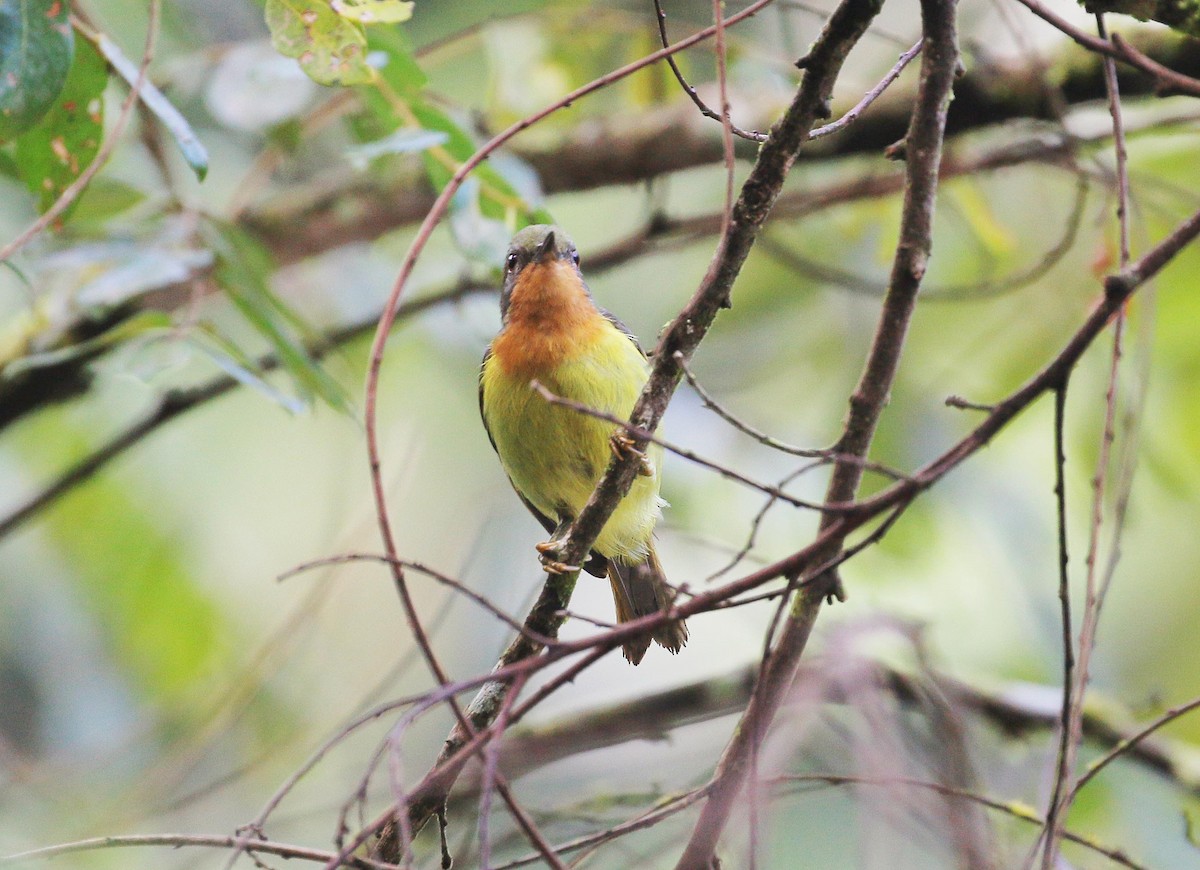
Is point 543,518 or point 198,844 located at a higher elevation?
point 543,518

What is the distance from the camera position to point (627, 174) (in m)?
4.60

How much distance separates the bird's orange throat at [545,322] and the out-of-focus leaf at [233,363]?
2.14 ft

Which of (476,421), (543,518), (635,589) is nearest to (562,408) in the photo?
(543,518)

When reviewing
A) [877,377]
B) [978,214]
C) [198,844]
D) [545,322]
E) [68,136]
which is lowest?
[198,844]

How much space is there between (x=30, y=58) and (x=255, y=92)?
1.37 meters

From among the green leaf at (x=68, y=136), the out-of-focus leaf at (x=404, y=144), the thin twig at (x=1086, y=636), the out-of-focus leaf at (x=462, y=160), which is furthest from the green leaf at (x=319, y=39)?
the thin twig at (x=1086, y=636)

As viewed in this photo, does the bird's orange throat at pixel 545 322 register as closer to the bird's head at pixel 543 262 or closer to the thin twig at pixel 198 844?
the bird's head at pixel 543 262

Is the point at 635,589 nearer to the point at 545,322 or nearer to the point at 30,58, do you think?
the point at 545,322

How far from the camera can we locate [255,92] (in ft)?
11.9

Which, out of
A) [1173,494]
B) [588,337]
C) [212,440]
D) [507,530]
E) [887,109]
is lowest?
[1173,494]

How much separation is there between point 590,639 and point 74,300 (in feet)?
8.64

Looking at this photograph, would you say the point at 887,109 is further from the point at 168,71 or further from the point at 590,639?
the point at 590,639

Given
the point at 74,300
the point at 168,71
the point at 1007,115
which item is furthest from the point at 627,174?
the point at 74,300

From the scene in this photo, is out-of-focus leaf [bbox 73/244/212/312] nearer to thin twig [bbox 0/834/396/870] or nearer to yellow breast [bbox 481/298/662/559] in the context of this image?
yellow breast [bbox 481/298/662/559]
